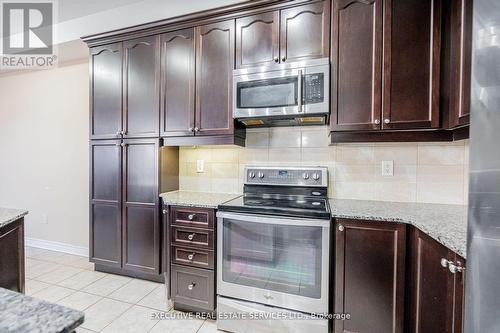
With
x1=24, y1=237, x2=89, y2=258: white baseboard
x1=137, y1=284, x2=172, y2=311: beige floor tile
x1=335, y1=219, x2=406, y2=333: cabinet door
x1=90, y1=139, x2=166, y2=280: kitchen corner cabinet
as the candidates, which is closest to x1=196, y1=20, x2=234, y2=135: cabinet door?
x1=90, y1=139, x2=166, y2=280: kitchen corner cabinet

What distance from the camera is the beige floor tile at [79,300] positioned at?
199 centimetres

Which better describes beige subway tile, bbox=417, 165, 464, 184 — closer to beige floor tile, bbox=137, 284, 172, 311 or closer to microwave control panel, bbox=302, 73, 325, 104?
microwave control panel, bbox=302, 73, 325, 104

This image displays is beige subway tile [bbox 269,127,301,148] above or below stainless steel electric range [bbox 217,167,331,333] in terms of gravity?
above

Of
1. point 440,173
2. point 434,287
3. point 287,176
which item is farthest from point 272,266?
point 440,173

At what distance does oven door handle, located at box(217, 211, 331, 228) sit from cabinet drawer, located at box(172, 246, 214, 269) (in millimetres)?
320

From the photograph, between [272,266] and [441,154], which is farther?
[441,154]

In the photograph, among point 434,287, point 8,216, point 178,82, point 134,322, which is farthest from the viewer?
point 178,82

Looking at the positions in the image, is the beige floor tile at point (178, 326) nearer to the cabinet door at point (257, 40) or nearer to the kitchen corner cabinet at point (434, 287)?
the kitchen corner cabinet at point (434, 287)

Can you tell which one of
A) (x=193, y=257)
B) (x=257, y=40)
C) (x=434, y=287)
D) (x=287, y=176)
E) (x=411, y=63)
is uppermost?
(x=257, y=40)

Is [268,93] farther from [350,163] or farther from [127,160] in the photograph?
[127,160]

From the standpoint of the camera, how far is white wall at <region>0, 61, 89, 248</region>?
295 centimetres

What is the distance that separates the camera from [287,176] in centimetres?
209

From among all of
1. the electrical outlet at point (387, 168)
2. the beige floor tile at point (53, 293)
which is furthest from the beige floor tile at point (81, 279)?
the electrical outlet at point (387, 168)

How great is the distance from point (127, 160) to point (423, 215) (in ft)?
7.87
